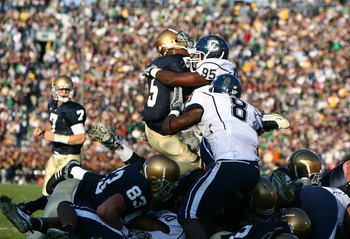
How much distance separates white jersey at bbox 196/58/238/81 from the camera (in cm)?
693

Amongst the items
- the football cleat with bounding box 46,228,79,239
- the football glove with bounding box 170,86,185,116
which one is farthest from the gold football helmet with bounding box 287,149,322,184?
the football cleat with bounding box 46,228,79,239

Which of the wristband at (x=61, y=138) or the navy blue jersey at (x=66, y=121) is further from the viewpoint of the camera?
the navy blue jersey at (x=66, y=121)

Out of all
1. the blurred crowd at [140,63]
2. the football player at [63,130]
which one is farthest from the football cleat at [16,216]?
the blurred crowd at [140,63]

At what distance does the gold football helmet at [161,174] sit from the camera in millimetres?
6145

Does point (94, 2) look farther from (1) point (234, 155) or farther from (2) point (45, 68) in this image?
(1) point (234, 155)

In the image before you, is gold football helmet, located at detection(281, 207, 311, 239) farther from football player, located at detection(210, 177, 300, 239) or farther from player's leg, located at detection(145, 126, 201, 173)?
player's leg, located at detection(145, 126, 201, 173)

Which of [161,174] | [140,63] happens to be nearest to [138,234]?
[161,174]

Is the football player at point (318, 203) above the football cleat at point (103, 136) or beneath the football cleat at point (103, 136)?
beneath

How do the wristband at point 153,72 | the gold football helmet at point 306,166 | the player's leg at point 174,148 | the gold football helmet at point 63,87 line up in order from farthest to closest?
the gold football helmet at point 63,87 < the player's leg at point 174,148 < the wristband at point 153,72 < the gold football helmet at point 306,166

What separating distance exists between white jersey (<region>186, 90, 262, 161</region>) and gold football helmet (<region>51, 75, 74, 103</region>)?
361 centimetres

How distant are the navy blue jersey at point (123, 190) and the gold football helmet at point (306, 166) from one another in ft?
5.63

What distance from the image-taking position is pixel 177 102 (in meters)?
7.09

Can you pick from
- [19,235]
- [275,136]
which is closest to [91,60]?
[275,136]

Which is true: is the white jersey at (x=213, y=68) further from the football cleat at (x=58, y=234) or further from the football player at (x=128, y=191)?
the football cleat at (x=58, y=234)
